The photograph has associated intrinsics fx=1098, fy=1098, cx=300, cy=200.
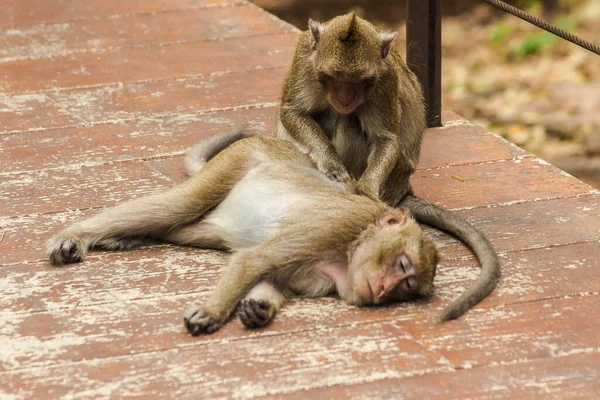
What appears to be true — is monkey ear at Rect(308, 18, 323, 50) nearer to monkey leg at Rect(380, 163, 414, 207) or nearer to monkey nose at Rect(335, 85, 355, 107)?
monkey nose at Rect(335, 85, 355, 107)

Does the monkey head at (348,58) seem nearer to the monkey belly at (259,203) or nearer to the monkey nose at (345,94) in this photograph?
the monkey nose at (345,94)

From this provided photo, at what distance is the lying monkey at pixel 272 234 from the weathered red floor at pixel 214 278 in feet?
0.25

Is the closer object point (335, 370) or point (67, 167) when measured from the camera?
point (335, 370)

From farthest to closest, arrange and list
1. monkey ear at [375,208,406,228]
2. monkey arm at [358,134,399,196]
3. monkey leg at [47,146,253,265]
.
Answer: monkey arm at [358,134,399,196] < monkey leg at [47,146,253,265] < monkey ear at [375,208,406,228]

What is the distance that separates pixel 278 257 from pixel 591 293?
3.58 ft

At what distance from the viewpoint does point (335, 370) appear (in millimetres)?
3271

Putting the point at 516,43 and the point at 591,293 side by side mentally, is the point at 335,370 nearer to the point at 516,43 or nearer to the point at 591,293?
the point at 591,293

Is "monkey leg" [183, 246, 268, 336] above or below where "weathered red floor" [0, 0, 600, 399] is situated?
above

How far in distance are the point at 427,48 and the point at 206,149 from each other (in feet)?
4.51

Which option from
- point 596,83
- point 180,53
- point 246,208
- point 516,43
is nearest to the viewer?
point 246,208

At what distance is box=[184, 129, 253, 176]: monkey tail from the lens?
193 inches

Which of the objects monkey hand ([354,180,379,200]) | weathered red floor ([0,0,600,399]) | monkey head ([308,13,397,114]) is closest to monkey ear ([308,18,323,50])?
monkey head ([308,13,397,114])

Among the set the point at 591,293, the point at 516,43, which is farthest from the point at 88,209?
the point at 516,43

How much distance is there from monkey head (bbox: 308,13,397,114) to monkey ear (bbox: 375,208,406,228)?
2.58ft
